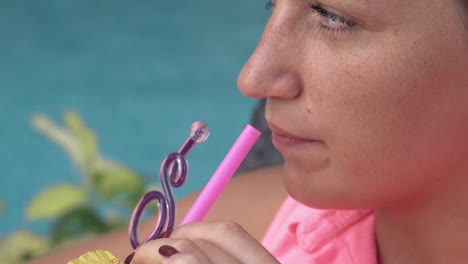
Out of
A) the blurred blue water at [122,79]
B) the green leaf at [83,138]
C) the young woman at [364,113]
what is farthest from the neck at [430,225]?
the blurred blue water at [122,79]

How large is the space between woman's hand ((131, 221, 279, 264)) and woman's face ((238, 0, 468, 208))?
0.39 ft

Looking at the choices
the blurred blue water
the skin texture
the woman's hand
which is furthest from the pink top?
the blurred blue water

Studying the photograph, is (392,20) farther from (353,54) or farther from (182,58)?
(182,58)

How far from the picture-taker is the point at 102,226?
1997mm

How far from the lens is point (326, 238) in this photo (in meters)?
1.10

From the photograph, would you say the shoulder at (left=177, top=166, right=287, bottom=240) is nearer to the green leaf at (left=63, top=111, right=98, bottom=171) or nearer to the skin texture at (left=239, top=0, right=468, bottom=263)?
the skin texture at (left=239, top=0, right=468, bottom=263)

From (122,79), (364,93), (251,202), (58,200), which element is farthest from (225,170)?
(122,79)

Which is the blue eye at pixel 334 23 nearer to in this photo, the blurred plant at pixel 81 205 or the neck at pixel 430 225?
the neck at pixel 430 225

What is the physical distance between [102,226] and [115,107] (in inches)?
59.3

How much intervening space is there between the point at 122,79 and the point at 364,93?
2770 mm

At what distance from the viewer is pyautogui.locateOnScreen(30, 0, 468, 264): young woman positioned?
85 cm

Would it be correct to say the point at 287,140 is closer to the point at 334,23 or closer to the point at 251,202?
the point at 334,23

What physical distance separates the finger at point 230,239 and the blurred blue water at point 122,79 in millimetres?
2190

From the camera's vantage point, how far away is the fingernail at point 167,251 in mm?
800
